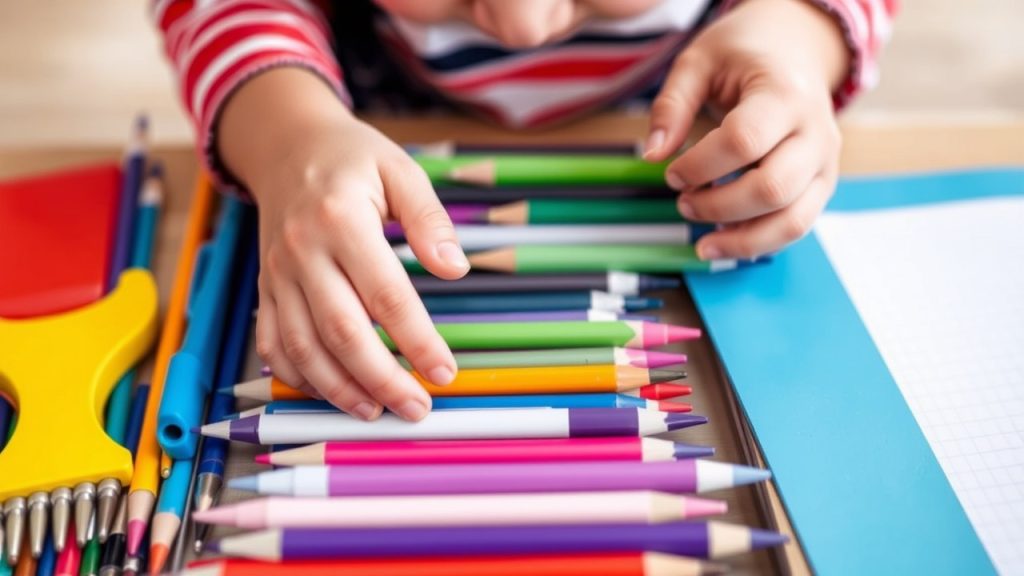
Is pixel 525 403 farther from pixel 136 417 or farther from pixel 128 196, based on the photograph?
pixel 128 196

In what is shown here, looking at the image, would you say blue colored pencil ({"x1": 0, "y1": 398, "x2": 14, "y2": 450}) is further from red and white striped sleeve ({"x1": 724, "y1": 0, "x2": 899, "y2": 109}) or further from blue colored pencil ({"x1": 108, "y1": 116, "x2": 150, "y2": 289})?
red and white striped sleeve ({"x1": 724, "y1": 0, "x2": 899, "y2": 109})

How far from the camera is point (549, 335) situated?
38cm

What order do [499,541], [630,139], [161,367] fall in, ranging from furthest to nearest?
1. [630,139]
2. [161,367]
3. [499,541]

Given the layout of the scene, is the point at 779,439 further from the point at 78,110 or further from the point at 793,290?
the point at 78,110

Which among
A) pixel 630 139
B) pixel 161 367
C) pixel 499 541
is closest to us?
pixel 499 541

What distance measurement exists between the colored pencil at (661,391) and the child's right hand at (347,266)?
8cm

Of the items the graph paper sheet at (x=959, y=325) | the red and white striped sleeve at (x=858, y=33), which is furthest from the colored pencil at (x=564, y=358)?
the red and white striped sleeve at (x=858, y=33)

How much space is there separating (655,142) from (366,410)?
198mm

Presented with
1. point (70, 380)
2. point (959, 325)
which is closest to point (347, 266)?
point (70, 380)

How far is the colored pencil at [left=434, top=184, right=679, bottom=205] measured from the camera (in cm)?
46

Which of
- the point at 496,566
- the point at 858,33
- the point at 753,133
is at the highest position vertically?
the point at 858,33

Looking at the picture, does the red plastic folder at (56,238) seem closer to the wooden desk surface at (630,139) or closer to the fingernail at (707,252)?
the wooden desk surface at (630,139)

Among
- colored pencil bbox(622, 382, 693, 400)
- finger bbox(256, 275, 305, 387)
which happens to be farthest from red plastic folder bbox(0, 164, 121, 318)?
colored pencil bbox(622, 382, 693, 400)

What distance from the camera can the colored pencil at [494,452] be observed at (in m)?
0.33
